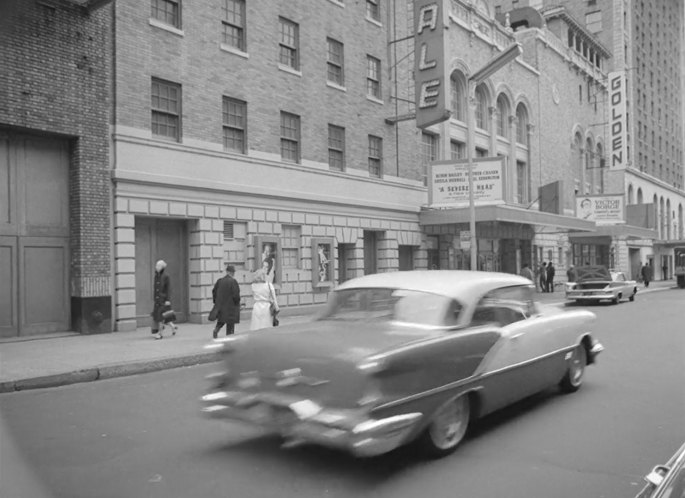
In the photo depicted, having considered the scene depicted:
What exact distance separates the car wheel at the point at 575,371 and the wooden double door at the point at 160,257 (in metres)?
11.1

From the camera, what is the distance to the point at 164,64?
50.4 feet

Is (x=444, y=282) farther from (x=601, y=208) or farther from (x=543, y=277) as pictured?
(x=601, y=208)

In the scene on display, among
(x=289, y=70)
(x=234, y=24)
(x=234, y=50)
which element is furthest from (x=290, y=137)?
(x=234, y=24)

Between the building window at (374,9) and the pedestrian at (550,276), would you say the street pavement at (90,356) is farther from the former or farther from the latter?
the pedestrian at (550,276)

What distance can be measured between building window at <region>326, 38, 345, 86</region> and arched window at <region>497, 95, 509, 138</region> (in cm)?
1465

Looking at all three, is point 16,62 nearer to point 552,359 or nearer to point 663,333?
point 552,359

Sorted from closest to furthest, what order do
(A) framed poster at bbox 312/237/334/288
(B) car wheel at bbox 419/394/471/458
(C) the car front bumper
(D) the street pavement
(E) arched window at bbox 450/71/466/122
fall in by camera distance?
(C) the car front bumper
(B) car wheel at bbox 419/394/471/458
(D) the street pavement
(A) framed poster at bbox 312/237/334/288
(E) arched window at bbox 450/71/466/122

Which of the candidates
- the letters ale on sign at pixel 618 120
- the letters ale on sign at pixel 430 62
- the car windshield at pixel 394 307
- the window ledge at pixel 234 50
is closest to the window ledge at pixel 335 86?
the letters ale on sign at pixel 430 62

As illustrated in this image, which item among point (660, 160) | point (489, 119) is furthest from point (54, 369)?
point (660, 160)

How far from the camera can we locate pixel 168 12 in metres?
15.8

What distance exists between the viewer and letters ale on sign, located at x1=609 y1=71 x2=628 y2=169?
45.9 metres

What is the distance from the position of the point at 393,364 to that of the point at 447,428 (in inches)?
38.7

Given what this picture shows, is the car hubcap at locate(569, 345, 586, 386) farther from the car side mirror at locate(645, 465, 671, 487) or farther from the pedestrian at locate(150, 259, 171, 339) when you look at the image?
the pedestrian at locate(150, 259, 171, 339)

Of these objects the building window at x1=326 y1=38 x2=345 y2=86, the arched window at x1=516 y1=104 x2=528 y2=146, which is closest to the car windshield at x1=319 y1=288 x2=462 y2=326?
the building window at x1=326 y1=38 x2=345 y2=86
